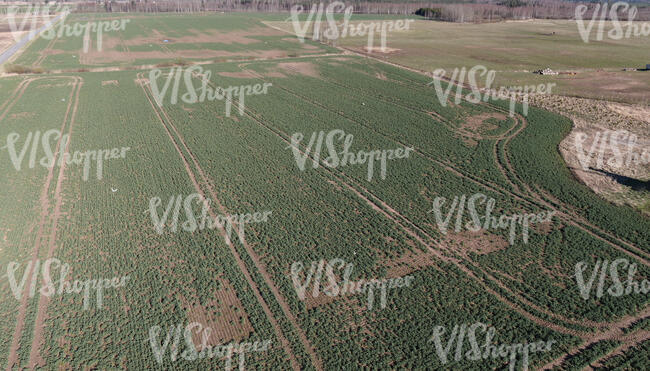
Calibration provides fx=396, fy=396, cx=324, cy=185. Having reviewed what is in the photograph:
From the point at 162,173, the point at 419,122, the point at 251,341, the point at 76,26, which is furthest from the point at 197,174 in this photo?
the point at 76,26

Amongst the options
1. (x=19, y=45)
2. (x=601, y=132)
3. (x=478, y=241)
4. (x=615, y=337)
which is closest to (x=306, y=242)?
(x=478, y=241)

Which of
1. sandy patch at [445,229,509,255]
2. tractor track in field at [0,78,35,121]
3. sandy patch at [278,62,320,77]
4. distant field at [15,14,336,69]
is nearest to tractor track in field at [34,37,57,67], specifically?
distant field at [15,14,336,69]

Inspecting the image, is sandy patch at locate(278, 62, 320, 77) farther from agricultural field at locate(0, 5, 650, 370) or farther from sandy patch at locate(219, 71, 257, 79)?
agricultural field at locate(0, 5, 650, 370)

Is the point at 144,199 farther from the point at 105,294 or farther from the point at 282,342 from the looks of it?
the point at 282,342

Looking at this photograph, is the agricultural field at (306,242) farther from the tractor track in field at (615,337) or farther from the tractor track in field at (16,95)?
the tractor track in field at (16,95)

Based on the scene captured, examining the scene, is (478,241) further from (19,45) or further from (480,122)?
(19,45)
